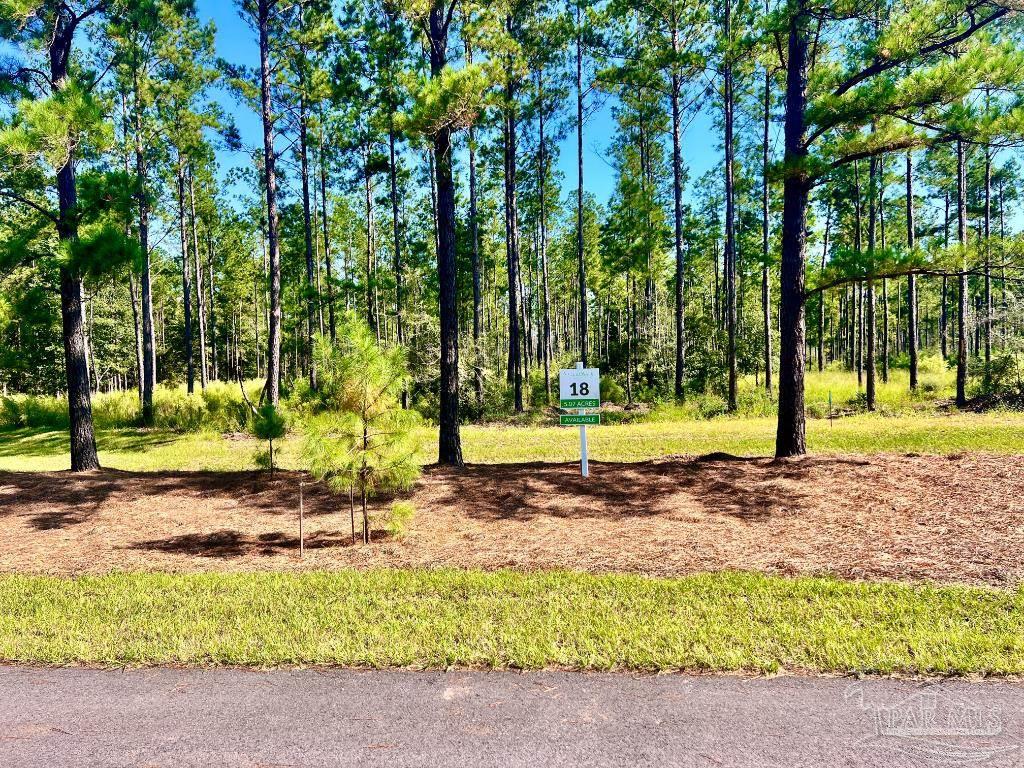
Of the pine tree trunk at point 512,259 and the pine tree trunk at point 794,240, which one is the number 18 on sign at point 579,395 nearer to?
the pine tree trunk at point 794,240

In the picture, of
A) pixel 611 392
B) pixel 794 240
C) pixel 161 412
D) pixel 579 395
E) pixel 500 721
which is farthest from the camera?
pixel 611 392

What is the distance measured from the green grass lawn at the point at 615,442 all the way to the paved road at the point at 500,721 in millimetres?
6072

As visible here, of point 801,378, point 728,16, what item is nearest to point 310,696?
point 801,378

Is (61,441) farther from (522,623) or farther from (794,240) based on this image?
(794,240)

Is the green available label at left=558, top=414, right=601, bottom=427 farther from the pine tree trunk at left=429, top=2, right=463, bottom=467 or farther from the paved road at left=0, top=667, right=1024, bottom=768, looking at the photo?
the paved road at left=0, top=667, right=1024, bottom=768

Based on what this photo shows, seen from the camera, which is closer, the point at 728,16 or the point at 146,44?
the point at 146,44

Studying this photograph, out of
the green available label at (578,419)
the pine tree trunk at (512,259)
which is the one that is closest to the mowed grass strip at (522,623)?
the green available label at (578,419)

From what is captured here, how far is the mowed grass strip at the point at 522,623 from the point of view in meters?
3.34

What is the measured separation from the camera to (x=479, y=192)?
25.3 meters

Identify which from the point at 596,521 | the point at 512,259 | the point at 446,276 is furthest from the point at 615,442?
the point at 512,259

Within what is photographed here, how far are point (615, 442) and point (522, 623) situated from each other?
30.7 ft

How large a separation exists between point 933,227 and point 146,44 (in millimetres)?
36246

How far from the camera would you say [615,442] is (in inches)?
508

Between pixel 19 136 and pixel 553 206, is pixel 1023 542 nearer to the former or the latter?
pixel 19 136
